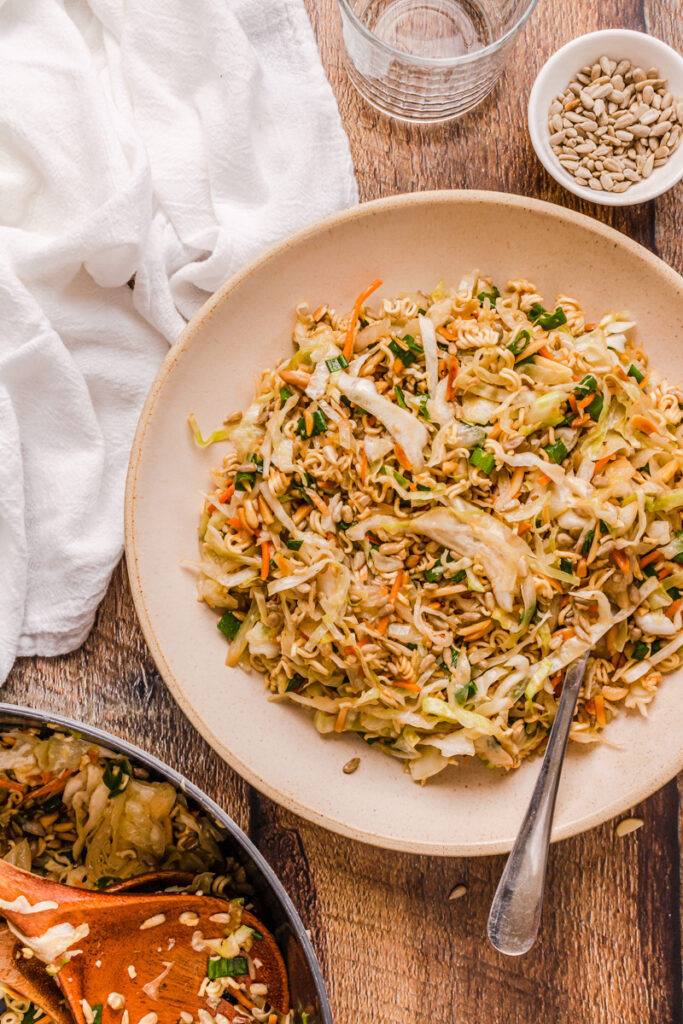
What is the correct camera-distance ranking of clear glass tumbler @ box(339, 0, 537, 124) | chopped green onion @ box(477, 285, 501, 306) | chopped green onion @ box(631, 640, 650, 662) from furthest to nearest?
clear glass tumbler @ box(339, 0, 537, 124), chopped green onion @ box(477, 285, 501, 306), chopped green onion @ box(631, 640, 650, 662)

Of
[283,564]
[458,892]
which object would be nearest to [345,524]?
[283,564]

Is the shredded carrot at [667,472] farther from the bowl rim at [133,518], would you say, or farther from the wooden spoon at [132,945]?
the wooden spoon at [132,945]

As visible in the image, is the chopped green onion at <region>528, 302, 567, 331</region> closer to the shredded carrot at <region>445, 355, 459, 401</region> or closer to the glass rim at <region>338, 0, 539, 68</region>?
the shredded carrot at <region>445, 355, 459, 401</region>

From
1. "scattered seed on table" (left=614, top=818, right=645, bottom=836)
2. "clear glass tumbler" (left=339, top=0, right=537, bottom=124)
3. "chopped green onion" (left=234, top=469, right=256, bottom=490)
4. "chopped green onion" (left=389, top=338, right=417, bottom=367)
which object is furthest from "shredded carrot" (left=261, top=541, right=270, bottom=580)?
"clear glass tumbler" (left=339, top=0, right=537, bottom=124)

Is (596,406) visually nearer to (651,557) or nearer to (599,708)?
(651,557)

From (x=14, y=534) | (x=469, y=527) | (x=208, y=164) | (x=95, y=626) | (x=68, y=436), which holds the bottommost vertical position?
(x=95, y=626)

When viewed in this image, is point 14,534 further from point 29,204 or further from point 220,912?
point 220,912

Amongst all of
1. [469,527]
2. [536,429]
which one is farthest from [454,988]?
[536,429]
